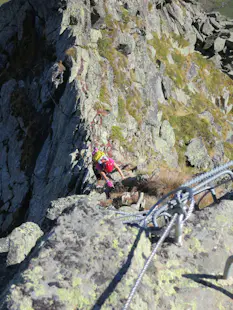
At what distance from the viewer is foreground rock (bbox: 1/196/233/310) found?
5016 mm

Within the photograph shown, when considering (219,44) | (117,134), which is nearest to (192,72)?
(219,44)

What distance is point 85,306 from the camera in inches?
194

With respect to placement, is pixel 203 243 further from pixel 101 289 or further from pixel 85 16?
pixel 85 16

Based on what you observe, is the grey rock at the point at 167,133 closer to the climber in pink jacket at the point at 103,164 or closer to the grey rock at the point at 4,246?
the climber in pink jacket at the point at 103,164

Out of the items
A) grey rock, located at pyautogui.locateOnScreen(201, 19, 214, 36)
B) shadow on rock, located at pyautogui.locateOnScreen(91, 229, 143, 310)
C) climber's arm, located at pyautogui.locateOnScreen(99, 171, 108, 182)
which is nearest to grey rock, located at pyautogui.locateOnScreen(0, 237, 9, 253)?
shadow on rock, located at pyautogui.locateOnScreen(91, 229, 143, 310)

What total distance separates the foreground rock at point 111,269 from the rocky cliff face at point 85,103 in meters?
14.7

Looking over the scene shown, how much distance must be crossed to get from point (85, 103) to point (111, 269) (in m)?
20.8

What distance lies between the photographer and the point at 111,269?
211 inches

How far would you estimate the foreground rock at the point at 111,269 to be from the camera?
502 centimetres

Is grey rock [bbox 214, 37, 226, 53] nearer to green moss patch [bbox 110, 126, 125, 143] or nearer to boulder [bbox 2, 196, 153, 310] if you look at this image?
green moss patch [bbox 110, 126, 125, 143]

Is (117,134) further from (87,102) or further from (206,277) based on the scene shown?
(206,277)

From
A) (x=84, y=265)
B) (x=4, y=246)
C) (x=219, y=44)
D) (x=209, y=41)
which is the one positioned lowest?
(x=219, y=44)

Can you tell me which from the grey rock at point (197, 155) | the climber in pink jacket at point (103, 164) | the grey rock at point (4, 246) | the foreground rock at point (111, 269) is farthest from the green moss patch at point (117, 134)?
the foreground rock at point (111, 269)

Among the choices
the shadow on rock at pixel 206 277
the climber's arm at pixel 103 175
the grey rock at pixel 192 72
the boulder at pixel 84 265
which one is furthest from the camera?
the grey rock at pixel 192 72
